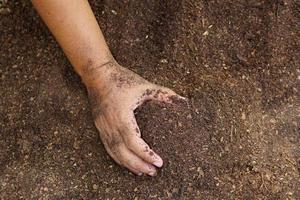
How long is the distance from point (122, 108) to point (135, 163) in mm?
135

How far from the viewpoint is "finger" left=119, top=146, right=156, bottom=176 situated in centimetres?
145

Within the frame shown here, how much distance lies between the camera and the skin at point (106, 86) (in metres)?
1.46

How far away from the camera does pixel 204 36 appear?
5.52ft

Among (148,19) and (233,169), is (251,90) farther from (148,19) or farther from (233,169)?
(148,19)

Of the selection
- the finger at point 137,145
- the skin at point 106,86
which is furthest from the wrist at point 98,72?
the finger at point 137,145

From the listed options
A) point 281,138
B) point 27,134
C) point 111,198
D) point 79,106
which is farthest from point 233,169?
point 27,134

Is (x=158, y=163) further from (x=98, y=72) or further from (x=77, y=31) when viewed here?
(x=77, y=31)

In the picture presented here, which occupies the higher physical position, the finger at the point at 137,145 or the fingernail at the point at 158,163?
the finger at the point at 137,145

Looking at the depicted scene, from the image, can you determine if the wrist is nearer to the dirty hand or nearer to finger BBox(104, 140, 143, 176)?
the dirty hand

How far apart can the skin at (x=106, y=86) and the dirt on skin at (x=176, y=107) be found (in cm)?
4

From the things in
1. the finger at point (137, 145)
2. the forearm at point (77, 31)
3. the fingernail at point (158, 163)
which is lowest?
the fingernail at point (158, 163)

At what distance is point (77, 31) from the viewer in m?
1.51

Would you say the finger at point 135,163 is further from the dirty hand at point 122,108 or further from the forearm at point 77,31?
the forearm at point 77,31

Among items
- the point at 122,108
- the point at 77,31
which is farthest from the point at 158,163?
the point at 77,31
